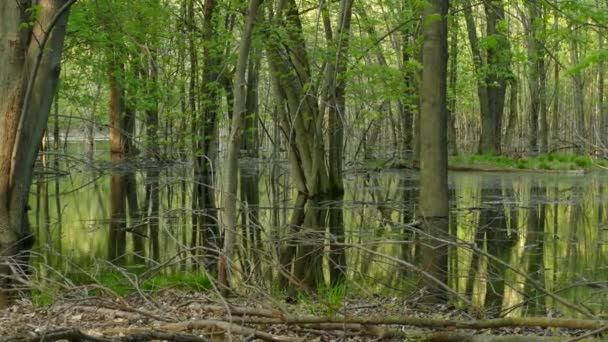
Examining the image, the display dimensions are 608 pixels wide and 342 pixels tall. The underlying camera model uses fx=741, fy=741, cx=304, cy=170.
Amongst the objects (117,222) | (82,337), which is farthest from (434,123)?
(117,222)

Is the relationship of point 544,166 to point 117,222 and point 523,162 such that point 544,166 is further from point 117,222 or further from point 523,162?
point 117,222

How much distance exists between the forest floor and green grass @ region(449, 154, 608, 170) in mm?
21991

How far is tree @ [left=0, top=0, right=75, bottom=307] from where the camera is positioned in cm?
774

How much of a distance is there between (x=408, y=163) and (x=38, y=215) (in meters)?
16.6

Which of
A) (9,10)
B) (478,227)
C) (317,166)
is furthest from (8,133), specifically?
(317,166)

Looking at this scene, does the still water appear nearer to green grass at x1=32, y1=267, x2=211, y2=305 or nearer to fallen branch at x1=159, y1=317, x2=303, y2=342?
green grass at x1=32, y1=267, x2=211, y2=305

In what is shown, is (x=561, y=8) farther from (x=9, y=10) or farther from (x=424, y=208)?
(x=9, y=10)

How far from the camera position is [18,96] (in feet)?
25.6

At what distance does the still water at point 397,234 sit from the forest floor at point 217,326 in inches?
16.6

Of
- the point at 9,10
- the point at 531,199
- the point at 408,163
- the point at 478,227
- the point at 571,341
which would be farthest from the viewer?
the point at 408,163

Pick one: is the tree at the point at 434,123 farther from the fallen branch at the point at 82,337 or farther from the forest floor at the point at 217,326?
the fallen branch at the point at 82,337

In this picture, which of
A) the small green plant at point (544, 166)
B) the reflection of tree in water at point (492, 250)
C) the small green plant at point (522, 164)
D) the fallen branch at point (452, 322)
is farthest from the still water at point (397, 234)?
the small green plant at point (522, 164)

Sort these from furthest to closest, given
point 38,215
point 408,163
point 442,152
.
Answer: point 408,163 → point 38,215 → point 442,152

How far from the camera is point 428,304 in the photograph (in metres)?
6.63
